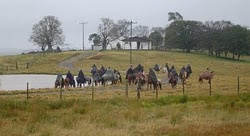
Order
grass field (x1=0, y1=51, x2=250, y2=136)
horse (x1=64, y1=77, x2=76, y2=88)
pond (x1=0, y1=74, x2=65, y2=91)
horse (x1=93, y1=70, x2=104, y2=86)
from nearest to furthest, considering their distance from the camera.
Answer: grass field (x1=0, y1=51, x2=250, y2=136), horse (x1=64, y1=77, x2=76, y2=88), pond (x1=0, y1=74, x2=65, y2=91), horse (x1=93, y1=70, x2=104, y2=86)

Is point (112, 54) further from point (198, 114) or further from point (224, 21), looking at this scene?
point (198, 114)

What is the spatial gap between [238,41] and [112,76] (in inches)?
2812

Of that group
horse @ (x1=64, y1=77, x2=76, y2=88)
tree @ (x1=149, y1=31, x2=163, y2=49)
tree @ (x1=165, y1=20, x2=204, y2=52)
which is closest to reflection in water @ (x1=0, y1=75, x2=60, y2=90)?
horse @ (x1=64, y1=77, x2=76, y2=88)

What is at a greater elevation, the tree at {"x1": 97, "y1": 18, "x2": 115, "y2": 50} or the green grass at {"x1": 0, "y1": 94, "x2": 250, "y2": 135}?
the tree at {"x1": 97, "y1": 18, "x2": 115, "y2": 50}

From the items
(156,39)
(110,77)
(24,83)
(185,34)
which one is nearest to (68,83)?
(110,77)

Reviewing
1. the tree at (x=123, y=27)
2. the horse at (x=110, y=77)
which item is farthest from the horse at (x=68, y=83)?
the tree at (x=123, y=27)

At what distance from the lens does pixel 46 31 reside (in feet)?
398

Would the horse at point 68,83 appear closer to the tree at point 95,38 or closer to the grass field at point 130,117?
the grass field at point 130,117

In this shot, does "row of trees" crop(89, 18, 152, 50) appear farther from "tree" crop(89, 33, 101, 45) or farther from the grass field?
the grass field

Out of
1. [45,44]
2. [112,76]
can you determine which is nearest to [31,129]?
[112,76]

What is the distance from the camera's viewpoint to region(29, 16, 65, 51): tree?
121375mm

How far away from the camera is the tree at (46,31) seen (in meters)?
121

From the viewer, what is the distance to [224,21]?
138 meters

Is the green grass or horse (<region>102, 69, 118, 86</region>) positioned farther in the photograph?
horse (<region>102, 69, 118, 86</region>)
